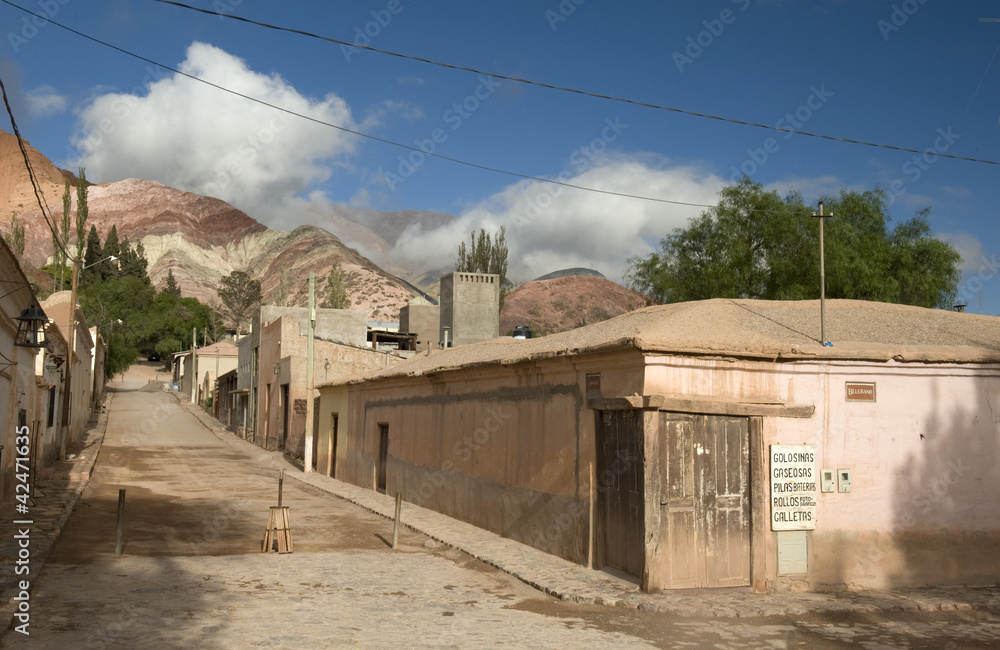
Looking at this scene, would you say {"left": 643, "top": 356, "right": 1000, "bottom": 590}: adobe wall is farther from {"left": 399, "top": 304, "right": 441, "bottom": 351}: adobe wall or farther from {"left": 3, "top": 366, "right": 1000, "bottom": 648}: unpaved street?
{"left": 399, "top": 304, "right": 441, "bottom": 351}: adobe wall

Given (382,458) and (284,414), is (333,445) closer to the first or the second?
(382,458)

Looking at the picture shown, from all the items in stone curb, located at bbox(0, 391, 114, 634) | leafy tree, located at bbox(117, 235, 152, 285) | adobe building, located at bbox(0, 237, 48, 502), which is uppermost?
leafy tree, located at bbox(117, 235, 152, 285)

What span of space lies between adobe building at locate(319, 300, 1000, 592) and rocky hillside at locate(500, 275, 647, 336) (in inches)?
3606

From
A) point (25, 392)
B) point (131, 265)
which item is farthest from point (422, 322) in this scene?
point (131, 265)

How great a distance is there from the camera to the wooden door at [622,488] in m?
10.0

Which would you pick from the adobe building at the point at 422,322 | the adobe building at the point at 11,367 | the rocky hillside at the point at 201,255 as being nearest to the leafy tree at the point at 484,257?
the adobe building at the point at 422,322

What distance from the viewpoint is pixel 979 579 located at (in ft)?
35.1

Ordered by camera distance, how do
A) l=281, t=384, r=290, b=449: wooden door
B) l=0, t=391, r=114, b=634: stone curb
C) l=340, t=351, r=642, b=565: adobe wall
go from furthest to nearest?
l=281, t=384, r=290, b=449: wooden door, l=340, t=351, r=642, b=565: adobe wall, l=0, t=391, r=114, b=634: stone curb

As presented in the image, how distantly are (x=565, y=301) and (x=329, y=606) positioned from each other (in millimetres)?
113681

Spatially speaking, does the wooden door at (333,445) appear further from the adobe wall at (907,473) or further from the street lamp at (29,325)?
the adobe wall at (907,473)

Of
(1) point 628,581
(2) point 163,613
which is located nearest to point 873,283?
(1) point 628,581

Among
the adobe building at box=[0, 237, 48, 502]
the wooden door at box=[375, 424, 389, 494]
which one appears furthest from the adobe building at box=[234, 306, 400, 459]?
the adobe building at box=[0, 237, 48, 502]

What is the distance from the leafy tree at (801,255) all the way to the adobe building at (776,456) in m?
15.2

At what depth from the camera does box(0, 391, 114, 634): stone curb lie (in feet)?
30.8
